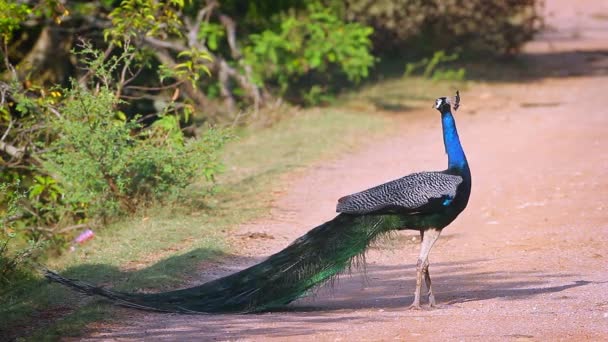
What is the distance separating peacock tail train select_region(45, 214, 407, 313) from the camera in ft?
20.4

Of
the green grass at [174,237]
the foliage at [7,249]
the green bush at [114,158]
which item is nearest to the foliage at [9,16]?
the green bush at [114,158]

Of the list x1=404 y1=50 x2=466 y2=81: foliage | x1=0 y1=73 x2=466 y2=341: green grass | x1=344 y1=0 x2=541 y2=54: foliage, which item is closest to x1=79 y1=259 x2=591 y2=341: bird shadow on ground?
x1=0 y1=73 x2=466 y2=341: green grass

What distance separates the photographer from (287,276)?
6391 millimetres

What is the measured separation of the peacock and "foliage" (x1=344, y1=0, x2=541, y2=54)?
13.1 meters

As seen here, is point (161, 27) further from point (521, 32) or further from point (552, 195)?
point (521, 32)

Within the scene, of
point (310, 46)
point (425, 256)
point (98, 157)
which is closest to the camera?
point (425, 256)

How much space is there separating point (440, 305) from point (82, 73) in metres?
7.71

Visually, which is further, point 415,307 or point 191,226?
point 191,226

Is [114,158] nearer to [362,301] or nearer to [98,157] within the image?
[98,157]

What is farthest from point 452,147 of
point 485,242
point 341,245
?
point 485,242

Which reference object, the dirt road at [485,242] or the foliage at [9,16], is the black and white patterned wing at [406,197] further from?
the foliage at [9,16]

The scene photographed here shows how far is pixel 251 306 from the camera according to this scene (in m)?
6.29

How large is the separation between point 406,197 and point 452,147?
0.54 metres

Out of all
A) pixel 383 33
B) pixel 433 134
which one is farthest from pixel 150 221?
pixel 383 33
